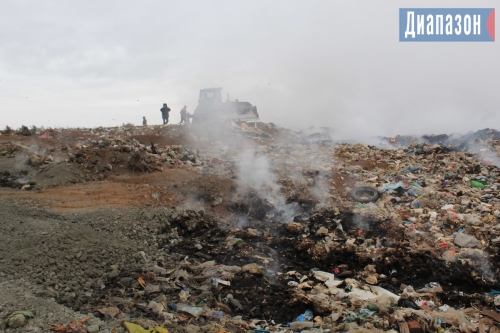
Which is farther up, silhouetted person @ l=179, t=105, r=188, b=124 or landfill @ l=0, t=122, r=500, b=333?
silhouetted person @ l=179, t=105, r=188, b=124

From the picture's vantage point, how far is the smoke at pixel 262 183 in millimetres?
6430

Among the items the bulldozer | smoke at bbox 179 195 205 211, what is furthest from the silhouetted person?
smoke at bbox 179 195 205 211

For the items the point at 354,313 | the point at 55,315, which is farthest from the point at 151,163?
the point at 354,313

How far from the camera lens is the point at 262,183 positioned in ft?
25.2

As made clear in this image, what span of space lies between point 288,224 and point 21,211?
3.80 m

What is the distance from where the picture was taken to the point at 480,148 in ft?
33.7

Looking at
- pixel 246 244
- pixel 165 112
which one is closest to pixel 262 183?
pixel 246 244

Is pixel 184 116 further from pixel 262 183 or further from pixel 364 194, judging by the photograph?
pixel 364 194

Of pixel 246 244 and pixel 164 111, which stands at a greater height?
pixel 164 111

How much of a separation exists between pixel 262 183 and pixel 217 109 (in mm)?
9791

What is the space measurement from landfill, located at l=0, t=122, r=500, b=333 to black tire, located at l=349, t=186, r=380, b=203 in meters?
0.03

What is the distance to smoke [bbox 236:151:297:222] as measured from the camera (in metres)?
6.43

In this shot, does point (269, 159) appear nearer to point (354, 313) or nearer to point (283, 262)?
point (283, 262)

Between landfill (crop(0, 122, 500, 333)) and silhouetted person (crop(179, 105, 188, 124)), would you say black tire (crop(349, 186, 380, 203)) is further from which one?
silhouetted person (crop(179, 105, 188, 124))
